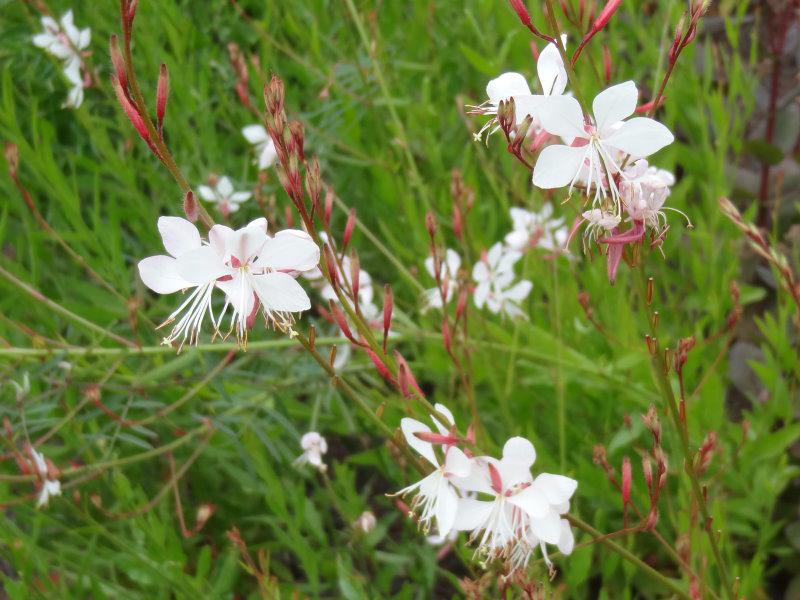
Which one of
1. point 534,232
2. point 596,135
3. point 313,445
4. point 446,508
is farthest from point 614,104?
point 534,232

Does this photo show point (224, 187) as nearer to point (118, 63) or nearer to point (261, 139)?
point (261, 139)

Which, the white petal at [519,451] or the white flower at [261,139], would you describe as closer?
the white petal at [519,451]

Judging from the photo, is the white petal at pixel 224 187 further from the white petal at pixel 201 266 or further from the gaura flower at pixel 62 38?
the white petal at pixel 201 266

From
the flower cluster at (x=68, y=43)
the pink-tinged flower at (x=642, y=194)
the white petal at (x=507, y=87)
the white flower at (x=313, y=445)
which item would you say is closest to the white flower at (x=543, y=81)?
the white petal at (x=507, y=87)

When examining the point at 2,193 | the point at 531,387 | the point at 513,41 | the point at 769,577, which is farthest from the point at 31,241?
the point at 769,577

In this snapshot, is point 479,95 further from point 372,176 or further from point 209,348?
point 209,348

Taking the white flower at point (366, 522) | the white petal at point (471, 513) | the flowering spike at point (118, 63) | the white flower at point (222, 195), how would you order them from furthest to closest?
the white flower at point (222, 195), the white flower at point (366, 522), the white petal at point (471, 513), the flowering spike at point (118, 63)

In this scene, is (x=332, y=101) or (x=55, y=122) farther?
(x=55, y=122)

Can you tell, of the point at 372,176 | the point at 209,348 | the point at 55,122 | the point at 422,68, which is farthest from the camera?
the point at 55,122
